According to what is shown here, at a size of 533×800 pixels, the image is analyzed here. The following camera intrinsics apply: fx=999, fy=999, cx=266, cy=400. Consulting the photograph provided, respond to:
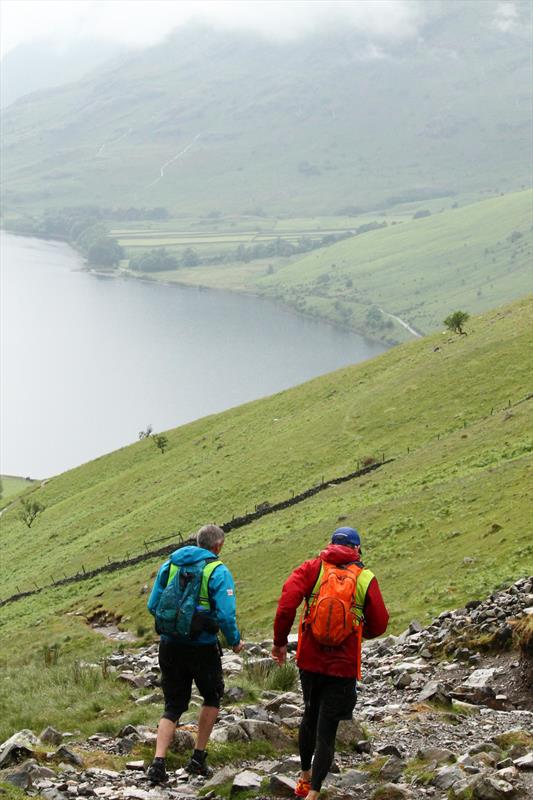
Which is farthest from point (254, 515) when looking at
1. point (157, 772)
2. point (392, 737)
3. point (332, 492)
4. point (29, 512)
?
point (157, 772)

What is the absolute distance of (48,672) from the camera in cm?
2102

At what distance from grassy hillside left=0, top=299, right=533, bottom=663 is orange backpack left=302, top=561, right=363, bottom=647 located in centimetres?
1208

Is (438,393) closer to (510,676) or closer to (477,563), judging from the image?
(477,563)

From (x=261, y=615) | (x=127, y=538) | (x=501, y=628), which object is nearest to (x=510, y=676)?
(x=501, y=628)

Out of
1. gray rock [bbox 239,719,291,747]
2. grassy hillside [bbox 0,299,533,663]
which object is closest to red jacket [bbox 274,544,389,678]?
gray rock [bbox 239,719,291,747]

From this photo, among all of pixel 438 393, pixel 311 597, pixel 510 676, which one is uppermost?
pixel 438 393

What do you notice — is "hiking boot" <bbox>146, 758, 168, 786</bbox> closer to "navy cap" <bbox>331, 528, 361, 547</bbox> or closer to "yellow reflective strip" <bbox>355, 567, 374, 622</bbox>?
"yellow reflective strip" <bbox>355, 567, 374, 622</bbox>

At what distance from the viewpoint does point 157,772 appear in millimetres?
11703

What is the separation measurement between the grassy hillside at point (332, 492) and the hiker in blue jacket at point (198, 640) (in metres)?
11.6

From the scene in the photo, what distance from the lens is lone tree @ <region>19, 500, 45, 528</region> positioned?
76075 millimetres

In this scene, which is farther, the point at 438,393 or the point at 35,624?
the point at 438,393

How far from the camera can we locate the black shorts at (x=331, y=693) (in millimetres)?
11039

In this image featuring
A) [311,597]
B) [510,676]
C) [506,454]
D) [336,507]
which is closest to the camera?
[311,597]

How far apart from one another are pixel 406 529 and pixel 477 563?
310 inches
